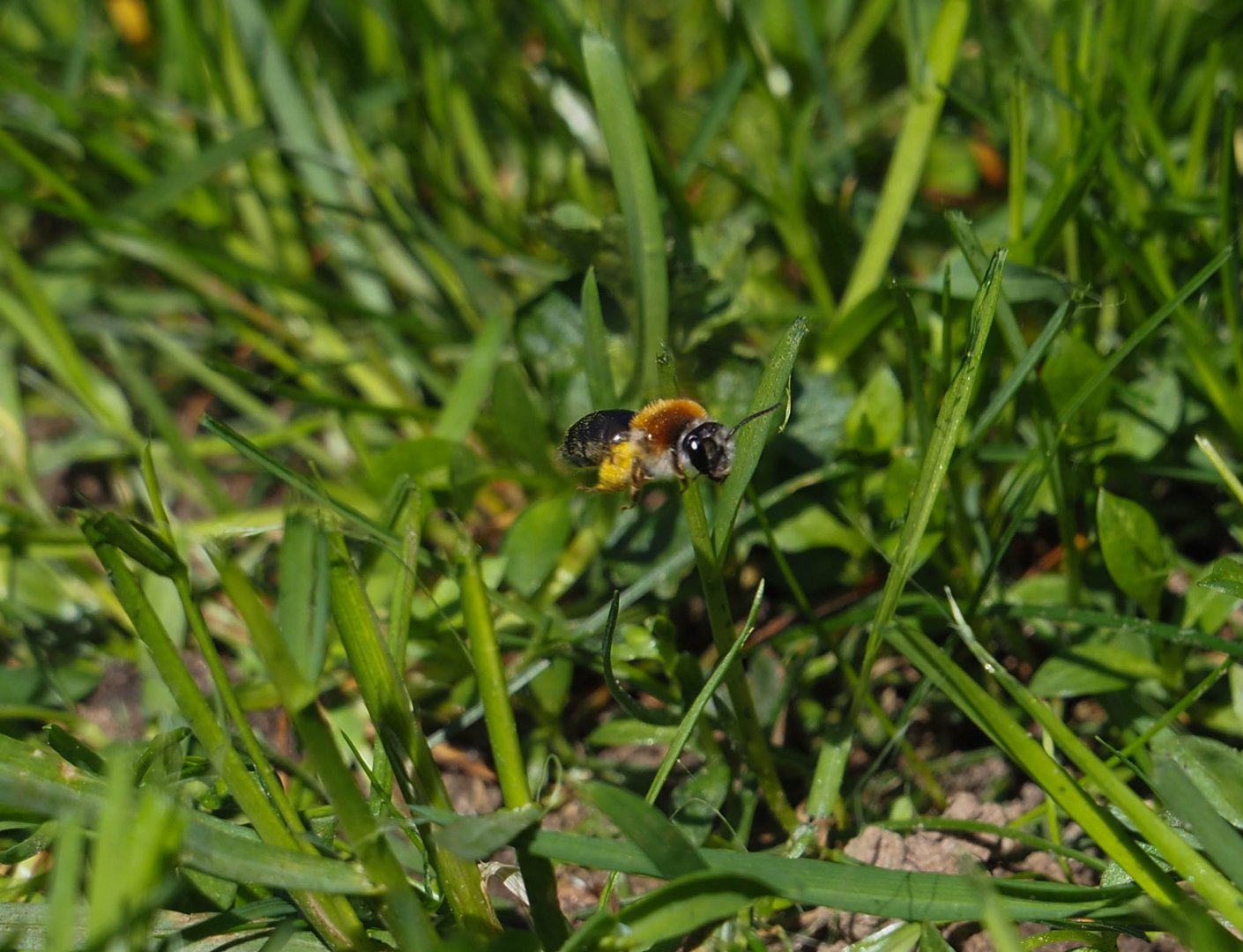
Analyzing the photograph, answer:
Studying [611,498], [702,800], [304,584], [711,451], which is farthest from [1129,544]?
[304,584]

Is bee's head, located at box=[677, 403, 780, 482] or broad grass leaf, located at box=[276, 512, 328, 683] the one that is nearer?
broad grass leaf, located at box=[276, 512, 328, 683]

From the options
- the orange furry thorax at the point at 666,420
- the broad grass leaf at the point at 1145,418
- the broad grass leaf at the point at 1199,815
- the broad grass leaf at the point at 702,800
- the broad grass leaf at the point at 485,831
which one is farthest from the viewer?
the broad grass leaf at the point at 1145,418

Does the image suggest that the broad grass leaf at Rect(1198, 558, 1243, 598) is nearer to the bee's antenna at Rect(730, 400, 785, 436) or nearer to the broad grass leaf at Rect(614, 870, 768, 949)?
the bee's antenna at Rect(730, 400, 785, 436)

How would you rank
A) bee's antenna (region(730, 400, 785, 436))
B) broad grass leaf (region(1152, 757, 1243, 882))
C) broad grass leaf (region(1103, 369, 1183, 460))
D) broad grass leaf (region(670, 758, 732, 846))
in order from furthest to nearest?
broad grass leaf (region(1103, 369, 1183, 460)) < broad grass leaf (region(670, 758, 732, 846)) < bee's antenna (region(730, 400, 785, 436)) < broad grass leaf (region(1152, 757, 1243, 882))

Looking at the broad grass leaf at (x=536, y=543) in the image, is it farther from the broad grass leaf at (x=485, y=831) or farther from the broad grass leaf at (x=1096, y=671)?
the broad grass leaf at (x=1096, y=671)

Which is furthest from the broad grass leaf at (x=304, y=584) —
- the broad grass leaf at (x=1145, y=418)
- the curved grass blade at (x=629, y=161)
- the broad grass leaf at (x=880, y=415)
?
the broad grass leaf at (x=1145, y=418)

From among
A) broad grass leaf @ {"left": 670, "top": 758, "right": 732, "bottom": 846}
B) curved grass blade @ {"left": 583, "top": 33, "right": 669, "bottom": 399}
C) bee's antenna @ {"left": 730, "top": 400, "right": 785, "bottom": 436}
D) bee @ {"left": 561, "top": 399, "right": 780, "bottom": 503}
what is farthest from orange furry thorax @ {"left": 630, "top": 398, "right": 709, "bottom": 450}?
broad grass leaf @ {"left": 670, "top": 758, "right": 732, "bottom": 846}

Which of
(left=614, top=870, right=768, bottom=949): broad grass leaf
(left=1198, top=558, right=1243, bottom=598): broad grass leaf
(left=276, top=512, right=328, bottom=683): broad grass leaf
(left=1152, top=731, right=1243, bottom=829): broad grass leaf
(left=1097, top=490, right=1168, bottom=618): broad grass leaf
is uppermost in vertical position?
(left=276, top=512, right=328, bottom=683): broad grass leaf
